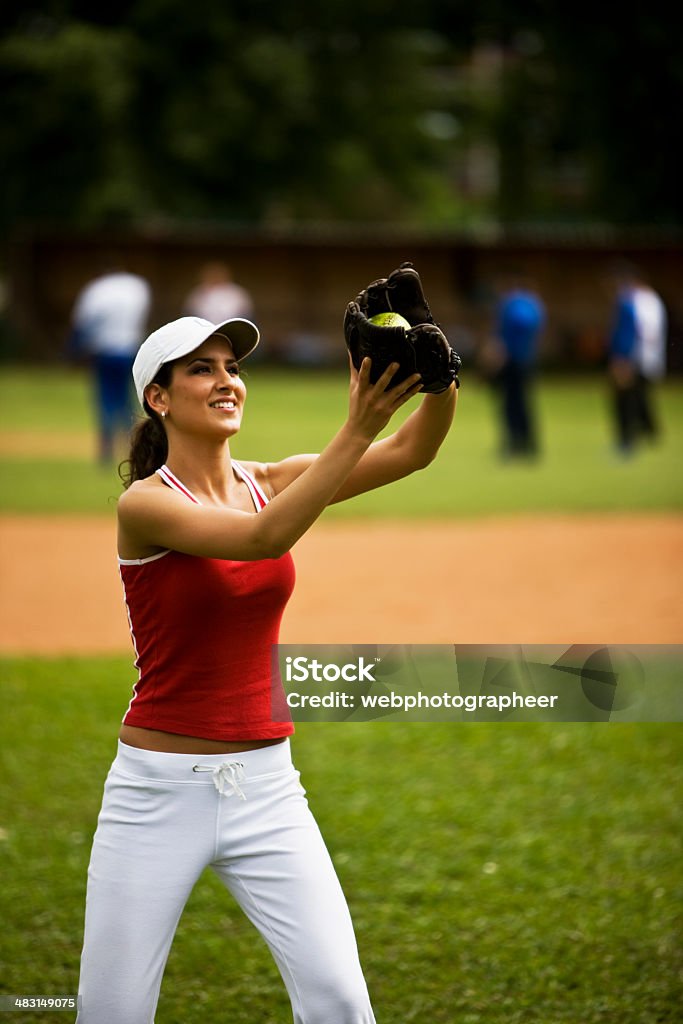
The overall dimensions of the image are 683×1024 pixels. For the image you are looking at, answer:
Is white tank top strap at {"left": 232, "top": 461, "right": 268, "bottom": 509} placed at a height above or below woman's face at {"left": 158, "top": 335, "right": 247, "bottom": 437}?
below

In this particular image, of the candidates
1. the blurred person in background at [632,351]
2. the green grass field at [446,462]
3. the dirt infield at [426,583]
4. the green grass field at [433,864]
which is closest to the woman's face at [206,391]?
the green grass field at [433,864]

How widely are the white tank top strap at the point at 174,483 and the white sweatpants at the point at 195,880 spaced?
2.14 feet

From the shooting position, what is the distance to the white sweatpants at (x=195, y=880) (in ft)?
10.4

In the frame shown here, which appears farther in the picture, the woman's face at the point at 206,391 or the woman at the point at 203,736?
the woman's face at the point at 206,391

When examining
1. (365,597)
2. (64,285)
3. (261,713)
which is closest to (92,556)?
(365,597)

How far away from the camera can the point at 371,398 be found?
293 centimetres

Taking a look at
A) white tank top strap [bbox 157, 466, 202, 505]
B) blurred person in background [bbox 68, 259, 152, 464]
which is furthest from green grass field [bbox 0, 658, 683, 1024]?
blurred person in background [bbox 68, 259, 152, 464]

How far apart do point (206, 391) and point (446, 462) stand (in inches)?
615

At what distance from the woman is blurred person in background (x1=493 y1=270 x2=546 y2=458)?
15.3 m

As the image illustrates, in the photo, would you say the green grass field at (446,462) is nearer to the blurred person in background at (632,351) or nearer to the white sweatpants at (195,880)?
the blurred person in background at (632,351)

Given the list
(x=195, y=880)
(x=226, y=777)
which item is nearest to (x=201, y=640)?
(x=226, y=777)

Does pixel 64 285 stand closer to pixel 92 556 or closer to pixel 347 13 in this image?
pixel 347 13

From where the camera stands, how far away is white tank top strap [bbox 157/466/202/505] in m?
3.33

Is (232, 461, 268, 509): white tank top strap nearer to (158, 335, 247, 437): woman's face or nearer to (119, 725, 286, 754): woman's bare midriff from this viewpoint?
(158, 335, 247, 437): woman's face
